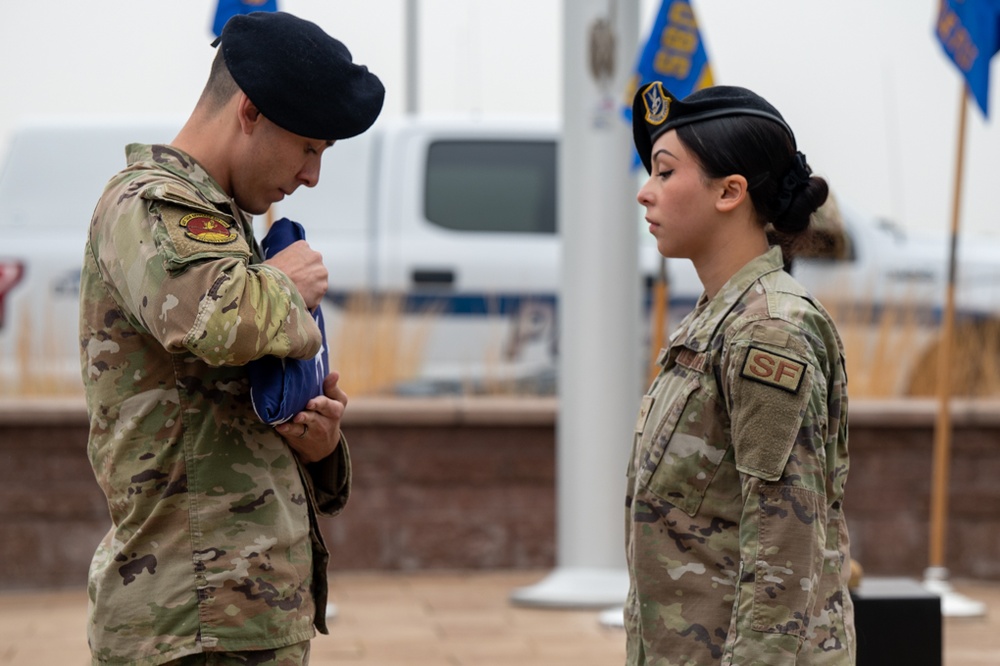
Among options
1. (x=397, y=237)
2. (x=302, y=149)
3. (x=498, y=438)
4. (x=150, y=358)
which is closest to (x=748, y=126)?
(x=302, y=149)

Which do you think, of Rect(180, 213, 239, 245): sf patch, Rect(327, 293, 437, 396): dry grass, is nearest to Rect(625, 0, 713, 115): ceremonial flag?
Rect(327, 293, 437, 396): dry grass

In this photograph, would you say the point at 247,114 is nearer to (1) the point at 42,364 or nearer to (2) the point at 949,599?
(2) the point at 949,599

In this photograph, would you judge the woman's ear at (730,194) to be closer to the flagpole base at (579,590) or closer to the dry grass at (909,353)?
the flagpole base at (579,590)

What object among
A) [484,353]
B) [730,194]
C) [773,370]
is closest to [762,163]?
[730,194]

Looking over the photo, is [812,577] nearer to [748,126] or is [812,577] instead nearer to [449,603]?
[748,126]

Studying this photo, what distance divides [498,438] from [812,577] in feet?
16.4

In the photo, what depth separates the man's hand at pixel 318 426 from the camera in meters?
2.43

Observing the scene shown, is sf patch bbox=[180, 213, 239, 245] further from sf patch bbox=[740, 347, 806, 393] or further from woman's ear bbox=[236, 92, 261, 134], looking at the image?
sf patch bbox=[740, 347, 806, 393]

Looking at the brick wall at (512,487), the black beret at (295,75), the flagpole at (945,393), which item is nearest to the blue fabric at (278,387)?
the black beret at (295,75)

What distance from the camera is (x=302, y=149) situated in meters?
2.49

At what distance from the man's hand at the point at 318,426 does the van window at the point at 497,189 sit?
20.2 ft

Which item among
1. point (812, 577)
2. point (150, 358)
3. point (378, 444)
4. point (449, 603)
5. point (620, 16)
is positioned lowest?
point (449, 603)

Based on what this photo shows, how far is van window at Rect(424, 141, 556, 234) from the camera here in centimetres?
869

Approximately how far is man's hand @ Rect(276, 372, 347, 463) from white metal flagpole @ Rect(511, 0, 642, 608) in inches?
153
